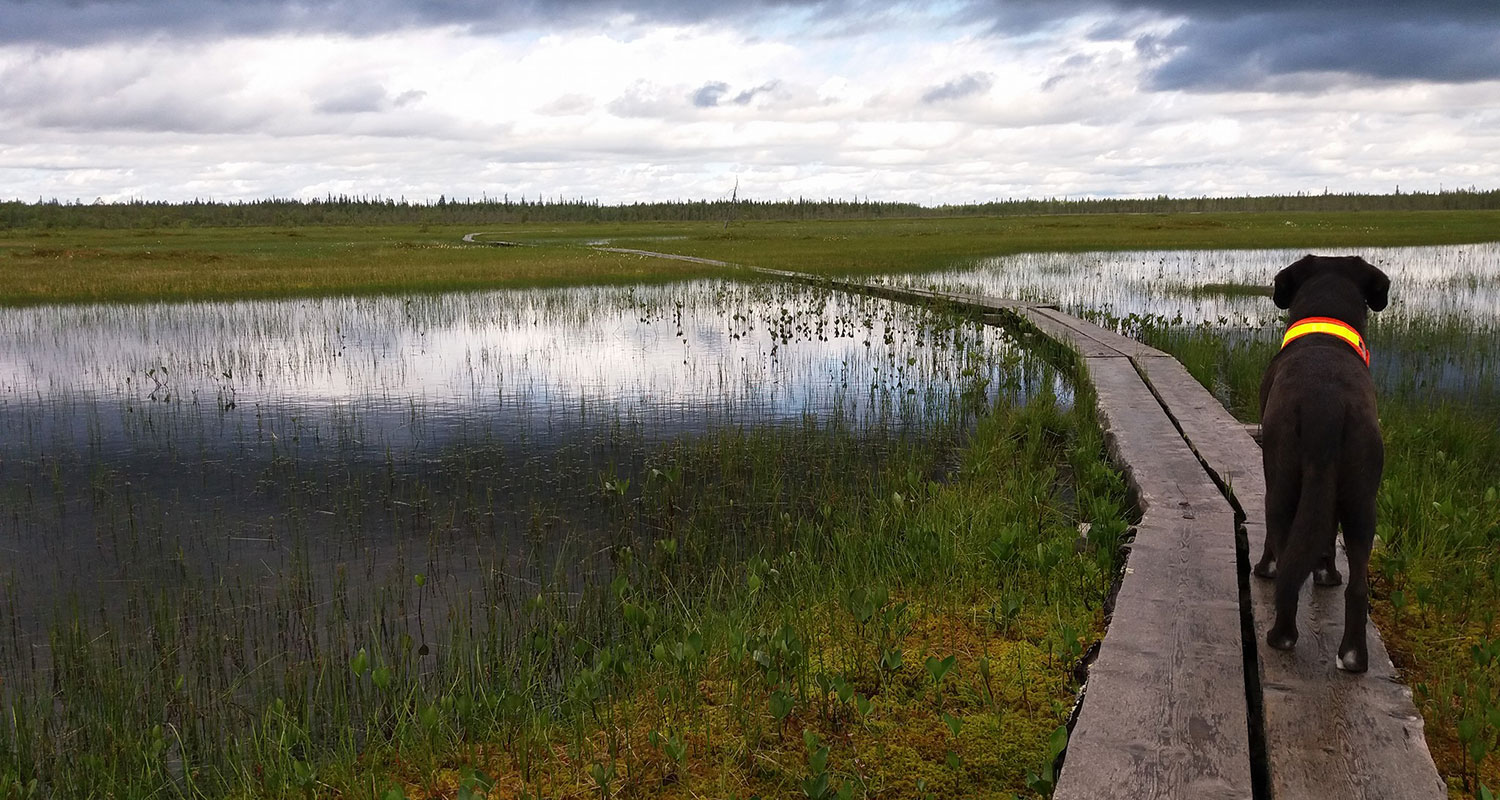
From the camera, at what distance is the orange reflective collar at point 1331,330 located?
4355 millimetres

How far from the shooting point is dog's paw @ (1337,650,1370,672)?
371 cm

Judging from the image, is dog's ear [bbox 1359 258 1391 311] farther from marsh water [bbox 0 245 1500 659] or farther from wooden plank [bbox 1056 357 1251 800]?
marsh water [bbox 0 245 1500 659]

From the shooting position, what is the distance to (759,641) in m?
4.84

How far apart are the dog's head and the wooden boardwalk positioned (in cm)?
131

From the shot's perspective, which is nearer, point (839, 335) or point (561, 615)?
point (561, 615)

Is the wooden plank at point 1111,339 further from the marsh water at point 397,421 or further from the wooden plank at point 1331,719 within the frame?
the wooden plank at point 1331,719

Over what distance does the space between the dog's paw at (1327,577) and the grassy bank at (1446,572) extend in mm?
345

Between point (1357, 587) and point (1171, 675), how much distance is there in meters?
0.77

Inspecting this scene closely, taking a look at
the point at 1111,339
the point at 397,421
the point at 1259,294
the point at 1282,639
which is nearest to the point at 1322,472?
the point at 1282,639

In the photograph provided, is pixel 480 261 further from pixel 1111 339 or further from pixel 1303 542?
pixel 1303 542

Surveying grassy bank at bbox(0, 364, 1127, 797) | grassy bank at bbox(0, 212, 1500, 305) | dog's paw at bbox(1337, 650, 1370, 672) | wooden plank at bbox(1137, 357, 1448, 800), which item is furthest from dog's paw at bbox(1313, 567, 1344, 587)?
grassy bank at bbox(0, 212, 1500, 305)

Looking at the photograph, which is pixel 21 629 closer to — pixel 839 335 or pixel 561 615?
pixel 561 615

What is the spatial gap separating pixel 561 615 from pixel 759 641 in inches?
58.8

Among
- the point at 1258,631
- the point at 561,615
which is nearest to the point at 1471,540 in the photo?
the point at 1258,631
